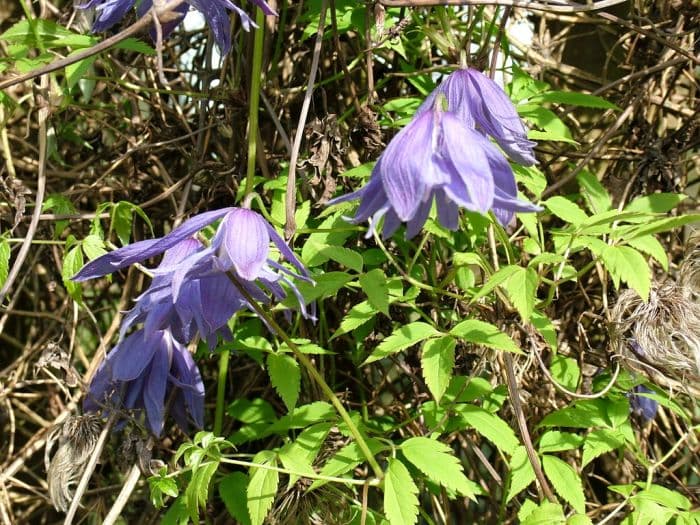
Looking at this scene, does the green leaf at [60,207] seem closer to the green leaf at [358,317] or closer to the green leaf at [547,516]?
the green leaf at [358,317]

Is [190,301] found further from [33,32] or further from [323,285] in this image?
[33,32]

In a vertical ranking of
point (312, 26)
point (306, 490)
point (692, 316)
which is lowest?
point (306, 490)

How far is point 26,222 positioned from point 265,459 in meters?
0.68

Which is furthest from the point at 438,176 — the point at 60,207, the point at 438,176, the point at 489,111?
the point at 60,207

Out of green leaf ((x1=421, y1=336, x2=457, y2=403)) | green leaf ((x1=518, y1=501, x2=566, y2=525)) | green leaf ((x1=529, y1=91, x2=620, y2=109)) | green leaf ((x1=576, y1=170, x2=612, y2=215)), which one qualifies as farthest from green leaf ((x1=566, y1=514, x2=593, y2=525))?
green leaf ((x1=529, y1=91, x2=620, y2=109))

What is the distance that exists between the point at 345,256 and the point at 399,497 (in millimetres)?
305

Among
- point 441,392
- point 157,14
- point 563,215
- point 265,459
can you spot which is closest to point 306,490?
point 265,459

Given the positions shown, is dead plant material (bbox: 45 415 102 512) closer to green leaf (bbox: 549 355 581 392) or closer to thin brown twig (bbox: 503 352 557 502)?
thin brown twig (bbox: 503 352 557 502)

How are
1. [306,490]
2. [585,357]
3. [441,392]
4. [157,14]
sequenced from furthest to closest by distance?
[585,357], [306,490], [441,392], [157,14]

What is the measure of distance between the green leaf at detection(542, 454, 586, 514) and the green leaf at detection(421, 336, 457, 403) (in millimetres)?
233

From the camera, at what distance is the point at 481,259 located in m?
1.04

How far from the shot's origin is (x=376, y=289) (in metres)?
0.99

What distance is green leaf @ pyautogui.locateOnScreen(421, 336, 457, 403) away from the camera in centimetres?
95

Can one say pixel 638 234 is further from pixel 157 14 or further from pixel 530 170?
pixel 157 14
